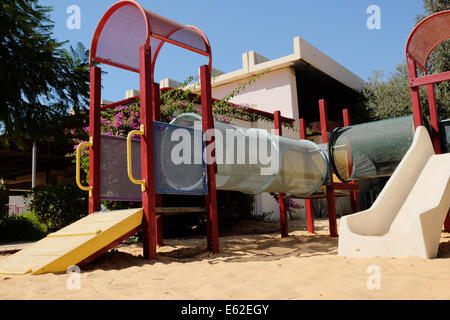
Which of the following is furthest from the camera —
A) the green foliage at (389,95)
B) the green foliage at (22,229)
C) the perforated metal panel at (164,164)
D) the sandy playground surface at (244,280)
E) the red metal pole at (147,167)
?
the green foliage at (389,95)

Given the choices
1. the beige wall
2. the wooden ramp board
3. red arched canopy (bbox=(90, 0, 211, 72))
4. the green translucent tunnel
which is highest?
the beige wall

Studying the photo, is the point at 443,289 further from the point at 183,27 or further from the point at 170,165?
the point at 183,27

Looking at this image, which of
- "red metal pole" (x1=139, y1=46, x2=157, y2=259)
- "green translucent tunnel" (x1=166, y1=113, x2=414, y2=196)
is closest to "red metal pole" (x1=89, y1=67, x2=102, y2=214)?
"red metal pole" (x1=139, y1=46, x2=157, y2=259)

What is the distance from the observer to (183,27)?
20.1 ft

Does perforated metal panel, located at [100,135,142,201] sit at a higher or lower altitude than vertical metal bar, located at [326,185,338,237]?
higher

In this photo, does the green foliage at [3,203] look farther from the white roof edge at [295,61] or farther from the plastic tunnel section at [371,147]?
the plastic tunnel section at [371,147]

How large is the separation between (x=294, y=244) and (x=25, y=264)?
404 centimetres

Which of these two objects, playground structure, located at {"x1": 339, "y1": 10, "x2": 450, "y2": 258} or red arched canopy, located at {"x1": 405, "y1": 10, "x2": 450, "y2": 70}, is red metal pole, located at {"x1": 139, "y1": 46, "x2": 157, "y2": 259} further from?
red arched canopy, located at {"x1": 405, "y1": 10, "x2": 450, "y2": 70}

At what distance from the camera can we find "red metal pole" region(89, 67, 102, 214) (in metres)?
5.68

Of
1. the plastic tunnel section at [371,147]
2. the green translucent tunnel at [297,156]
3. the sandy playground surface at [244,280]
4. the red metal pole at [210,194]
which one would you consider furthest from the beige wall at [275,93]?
the sandy playground surface at [244,280]

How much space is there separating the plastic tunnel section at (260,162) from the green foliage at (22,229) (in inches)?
263

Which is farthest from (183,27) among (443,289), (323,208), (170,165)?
(323,208)

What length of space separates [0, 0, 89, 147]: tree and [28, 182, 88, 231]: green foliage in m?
2.37

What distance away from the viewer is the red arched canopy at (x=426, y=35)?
23.8ft
